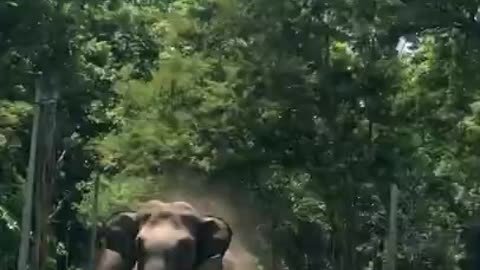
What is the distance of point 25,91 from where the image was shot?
30609 mm

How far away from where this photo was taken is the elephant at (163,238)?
1644cm

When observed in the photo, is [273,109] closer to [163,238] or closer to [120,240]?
[120,240]

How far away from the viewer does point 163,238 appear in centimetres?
1656

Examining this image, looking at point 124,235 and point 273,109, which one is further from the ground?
point 273,109

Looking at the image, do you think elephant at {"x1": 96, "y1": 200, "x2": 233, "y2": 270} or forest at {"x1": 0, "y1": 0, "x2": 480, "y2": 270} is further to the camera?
forest at {"x1": 0, "y1": 0, "x2": 480, "y2": 270}

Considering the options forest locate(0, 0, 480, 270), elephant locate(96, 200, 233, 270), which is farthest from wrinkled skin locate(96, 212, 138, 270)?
forest locate(0, 0, 480, 270)

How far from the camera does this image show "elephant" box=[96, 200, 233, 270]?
16.4m

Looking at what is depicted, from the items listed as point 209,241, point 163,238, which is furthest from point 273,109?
point 163,238

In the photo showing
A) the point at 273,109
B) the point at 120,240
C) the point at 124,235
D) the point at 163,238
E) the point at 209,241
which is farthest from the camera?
the point at 273,109

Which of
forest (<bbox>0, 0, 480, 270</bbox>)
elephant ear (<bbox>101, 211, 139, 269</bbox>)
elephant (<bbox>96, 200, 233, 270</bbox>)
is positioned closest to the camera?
elephant (<bbox>96, 200, 233, 270</bbox>)

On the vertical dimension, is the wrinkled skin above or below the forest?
below

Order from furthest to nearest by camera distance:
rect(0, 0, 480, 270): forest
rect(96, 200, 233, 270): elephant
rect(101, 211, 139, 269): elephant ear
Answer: rect(0, 0, 480, 270): forest → rect(101, 211, 139, 269): elephant ear → rect(96, 200, 233, 270): elephant

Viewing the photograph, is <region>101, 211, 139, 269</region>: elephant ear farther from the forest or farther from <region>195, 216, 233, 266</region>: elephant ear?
the forest

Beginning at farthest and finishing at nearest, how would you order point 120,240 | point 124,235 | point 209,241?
point 120,240
point 124,235
point 209,241
